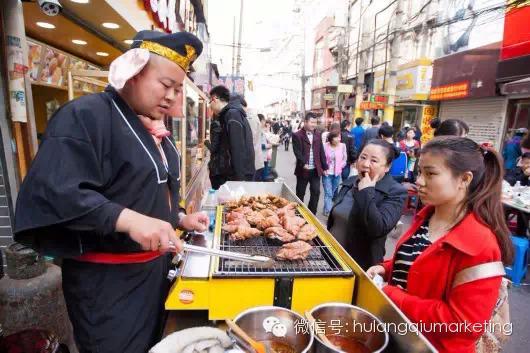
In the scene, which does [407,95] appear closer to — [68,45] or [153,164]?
[68,45]

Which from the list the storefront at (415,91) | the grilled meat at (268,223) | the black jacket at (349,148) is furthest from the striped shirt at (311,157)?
the storefront at (415,91)

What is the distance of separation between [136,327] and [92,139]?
38.3 inches

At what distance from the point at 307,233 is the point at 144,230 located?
4.44 ft

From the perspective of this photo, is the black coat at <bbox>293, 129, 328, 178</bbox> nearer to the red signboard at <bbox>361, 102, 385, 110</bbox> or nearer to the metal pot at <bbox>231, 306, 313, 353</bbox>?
the metal pot at <bbox>231, 306, 313, 353</bbox>

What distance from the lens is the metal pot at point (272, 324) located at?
1.47 metres

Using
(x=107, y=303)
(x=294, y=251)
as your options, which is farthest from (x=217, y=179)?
(x=107, y=303)

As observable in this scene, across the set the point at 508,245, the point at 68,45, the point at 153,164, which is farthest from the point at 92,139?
the point at 68,45

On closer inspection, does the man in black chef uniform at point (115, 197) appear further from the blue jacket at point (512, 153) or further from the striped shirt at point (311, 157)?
the blue jacket at point (512, 153)

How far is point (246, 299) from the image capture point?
67.2 inches

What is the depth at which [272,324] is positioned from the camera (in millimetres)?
1493

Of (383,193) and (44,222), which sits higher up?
(44,222)

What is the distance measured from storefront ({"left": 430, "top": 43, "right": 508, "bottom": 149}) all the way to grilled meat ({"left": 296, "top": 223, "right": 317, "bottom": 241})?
12296 mm

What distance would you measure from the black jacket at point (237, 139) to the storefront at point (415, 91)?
43.0 feet

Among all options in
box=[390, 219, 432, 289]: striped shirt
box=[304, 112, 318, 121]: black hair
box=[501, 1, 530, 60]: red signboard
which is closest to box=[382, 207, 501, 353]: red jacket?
box=[390, 219, 432, 289]: striped shirt
